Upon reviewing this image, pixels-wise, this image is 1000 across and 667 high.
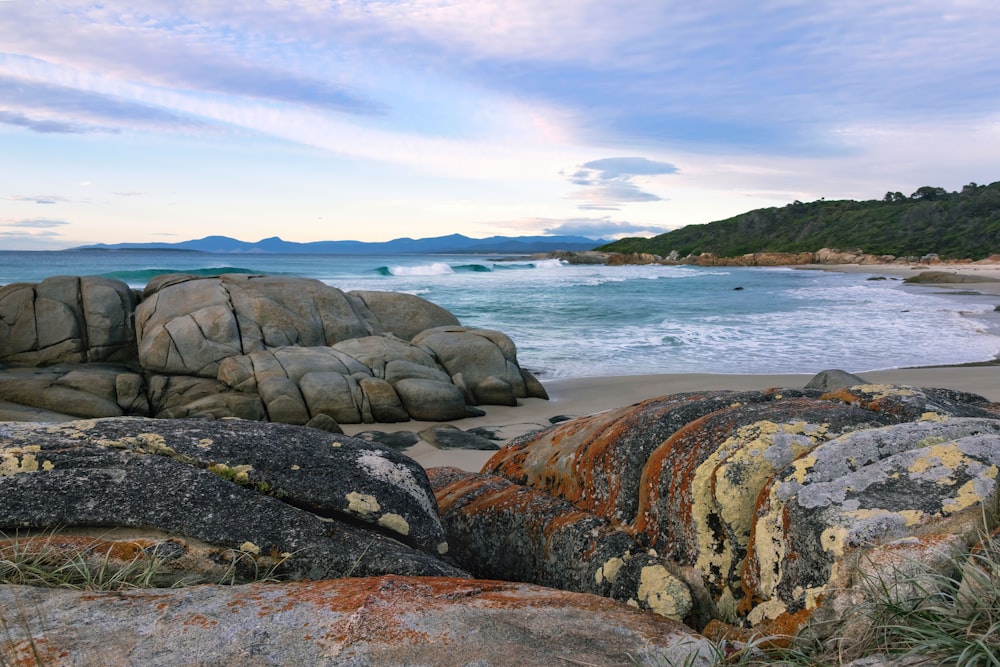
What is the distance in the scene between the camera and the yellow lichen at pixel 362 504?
3.35m

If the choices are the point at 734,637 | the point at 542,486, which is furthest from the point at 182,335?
the point at 734,637

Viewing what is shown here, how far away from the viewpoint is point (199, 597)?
94.0 inches

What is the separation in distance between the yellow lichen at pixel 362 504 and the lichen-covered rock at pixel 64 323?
1122 centimetres

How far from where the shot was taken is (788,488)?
9.04 feet

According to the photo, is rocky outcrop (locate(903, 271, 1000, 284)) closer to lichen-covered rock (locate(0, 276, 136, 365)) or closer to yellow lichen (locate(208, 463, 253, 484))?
lichen-covered rock (locate(0, 276, 136, 365))

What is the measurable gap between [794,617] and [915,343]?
1808 cm

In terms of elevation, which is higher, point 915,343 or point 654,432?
point 654,432

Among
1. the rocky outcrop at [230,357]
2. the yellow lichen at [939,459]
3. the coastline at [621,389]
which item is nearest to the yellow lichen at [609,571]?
the yellow lichen at [939,459]

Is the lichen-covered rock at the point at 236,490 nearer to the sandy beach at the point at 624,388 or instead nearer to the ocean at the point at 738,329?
the sandy beach at the point at 624,388

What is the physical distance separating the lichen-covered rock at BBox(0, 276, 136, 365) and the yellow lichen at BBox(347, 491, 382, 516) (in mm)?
11215

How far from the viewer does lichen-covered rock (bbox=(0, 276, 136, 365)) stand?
12172 millimetres

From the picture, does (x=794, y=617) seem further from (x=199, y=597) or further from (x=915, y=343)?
(x=915, y=343)

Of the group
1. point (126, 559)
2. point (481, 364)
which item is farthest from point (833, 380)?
point (126, 559)

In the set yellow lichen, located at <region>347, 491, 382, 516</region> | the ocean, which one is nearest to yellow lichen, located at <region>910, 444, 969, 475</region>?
yellow lichen, located at <region>347, 491, 382, 516</region>
